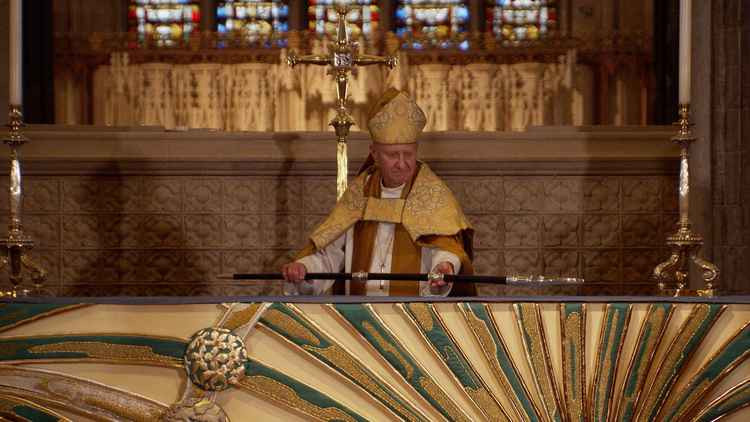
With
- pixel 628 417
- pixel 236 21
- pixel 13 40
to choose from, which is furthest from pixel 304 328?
pixel 236 21

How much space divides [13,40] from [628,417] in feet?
8.21

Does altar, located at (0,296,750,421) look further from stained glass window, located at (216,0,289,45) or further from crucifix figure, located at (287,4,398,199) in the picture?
stained glass window, located at (216,0,289,45)

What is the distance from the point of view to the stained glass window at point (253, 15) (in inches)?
431

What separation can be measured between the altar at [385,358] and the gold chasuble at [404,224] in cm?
171

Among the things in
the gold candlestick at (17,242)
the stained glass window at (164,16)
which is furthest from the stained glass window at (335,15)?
the gold candlestick at (17,242)

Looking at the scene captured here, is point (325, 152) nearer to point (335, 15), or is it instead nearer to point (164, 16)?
point (335, 15)

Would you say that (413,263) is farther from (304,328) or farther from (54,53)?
(54,53)

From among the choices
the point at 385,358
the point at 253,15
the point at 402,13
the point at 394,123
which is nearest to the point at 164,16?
the point at 253,15

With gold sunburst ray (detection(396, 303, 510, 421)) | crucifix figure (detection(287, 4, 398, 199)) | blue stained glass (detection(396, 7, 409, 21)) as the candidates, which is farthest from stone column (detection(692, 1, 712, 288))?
blue stained glass (detection(396, 7, 409, 21))

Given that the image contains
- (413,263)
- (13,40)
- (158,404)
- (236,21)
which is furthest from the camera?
(236,21)

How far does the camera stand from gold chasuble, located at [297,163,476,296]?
14.4 ft

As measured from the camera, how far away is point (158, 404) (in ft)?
8.35

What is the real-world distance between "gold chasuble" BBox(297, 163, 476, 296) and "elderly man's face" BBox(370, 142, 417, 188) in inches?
2.5

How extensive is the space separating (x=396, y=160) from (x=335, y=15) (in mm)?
6708
